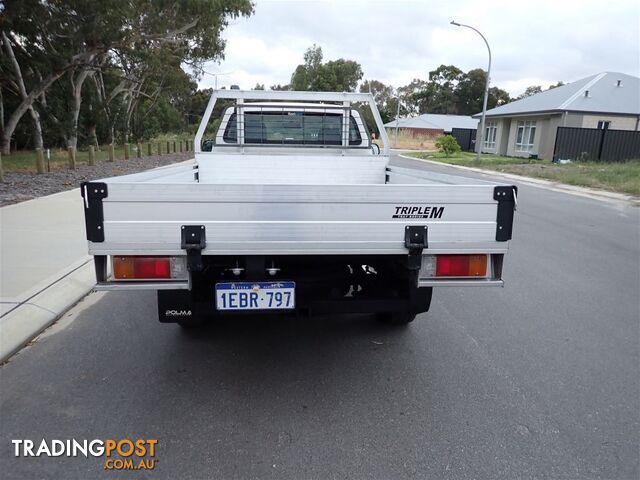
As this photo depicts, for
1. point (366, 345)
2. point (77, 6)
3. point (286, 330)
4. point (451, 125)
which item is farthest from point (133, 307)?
point (451, 125)

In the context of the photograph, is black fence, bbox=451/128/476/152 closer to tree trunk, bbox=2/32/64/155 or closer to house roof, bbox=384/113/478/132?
house roof, bbox=384/113/478/132

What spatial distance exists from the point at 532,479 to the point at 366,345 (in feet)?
5.70

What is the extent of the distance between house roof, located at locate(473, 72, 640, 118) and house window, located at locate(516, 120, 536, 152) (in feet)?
3.58

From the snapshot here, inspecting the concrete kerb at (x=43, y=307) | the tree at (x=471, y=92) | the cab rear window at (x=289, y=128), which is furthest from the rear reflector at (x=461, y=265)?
the tree at (x=471, y=92)

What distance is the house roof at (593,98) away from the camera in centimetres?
3041

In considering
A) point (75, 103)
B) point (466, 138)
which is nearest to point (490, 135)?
point (466, 138)

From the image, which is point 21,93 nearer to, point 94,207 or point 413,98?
point 94,207

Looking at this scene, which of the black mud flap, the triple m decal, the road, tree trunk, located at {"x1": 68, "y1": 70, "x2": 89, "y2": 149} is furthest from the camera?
tree trunk, located at {"x1": 68, "y1": 70, "x2": 89, "y2": 149}

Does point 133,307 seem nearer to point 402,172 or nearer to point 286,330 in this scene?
point 286,330

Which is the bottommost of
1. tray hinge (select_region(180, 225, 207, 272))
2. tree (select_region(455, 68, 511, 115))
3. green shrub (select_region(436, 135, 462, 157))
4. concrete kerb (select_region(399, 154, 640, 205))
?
concrete kerb (select_region(399, 154, 640, 205))

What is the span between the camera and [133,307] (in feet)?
16.1

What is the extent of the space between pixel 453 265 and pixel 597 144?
2795 centimetres

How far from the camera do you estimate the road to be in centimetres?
262

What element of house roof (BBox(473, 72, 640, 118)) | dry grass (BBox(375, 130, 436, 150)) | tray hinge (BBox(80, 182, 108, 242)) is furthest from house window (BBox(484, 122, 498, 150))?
tray hinge (BBox(80, 182, 108, 242))
